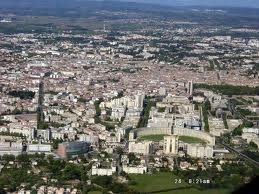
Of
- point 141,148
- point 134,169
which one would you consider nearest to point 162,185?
point 134,169

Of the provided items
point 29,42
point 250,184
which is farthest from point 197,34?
point 250,184

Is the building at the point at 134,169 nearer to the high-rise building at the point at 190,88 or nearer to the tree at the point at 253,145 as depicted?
the tree at the point at 253,145

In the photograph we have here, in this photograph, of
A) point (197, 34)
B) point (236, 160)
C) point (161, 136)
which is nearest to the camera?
point (236, 160)

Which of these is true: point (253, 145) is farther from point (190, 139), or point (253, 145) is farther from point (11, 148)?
point (11, 148)

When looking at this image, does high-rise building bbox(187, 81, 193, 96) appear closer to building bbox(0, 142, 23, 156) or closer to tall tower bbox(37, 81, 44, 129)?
tall tower bbox(37, 81, 44, 129)

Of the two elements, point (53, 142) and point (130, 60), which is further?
point (130, 60)

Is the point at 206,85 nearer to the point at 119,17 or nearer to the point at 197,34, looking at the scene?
the point at 197,34

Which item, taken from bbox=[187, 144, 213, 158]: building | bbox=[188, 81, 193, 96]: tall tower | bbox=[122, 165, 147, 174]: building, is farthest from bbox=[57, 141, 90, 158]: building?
bbox=[188, 81, 193, 96]: tall tower
